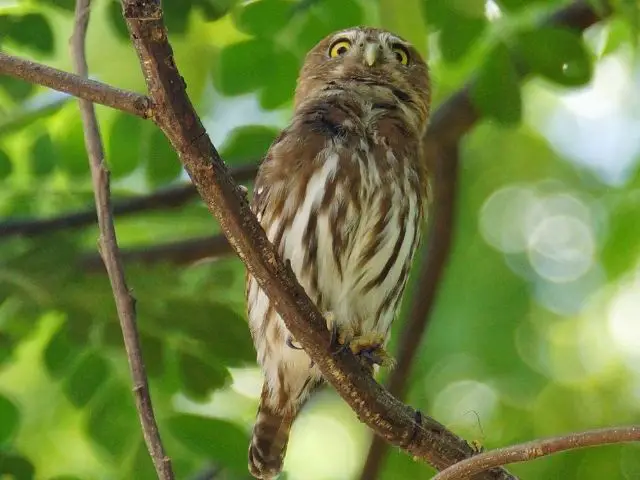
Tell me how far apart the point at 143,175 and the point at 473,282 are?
201cm

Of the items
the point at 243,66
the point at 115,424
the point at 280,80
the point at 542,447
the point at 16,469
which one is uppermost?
the point at 280,80

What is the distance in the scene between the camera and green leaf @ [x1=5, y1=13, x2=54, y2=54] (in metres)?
3.87

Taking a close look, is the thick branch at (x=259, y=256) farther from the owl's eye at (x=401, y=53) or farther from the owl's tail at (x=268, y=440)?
the owl's eye at (x=401, y=53)

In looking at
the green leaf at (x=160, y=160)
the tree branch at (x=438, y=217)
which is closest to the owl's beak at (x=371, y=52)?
the tree branch at (x=438, y=217)

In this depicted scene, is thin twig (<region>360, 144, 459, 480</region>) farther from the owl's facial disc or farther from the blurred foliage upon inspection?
the owl's facial disc

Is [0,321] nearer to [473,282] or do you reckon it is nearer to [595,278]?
[473,282]

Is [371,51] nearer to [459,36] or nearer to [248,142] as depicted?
[459,36]

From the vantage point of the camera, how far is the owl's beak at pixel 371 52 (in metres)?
4.16

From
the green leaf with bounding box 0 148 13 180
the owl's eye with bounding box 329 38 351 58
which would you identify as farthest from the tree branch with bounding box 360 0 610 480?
the green leaf with bounding box 0 148 13 180

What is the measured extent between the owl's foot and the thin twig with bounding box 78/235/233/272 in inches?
49.5

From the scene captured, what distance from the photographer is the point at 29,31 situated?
3875 millimetres

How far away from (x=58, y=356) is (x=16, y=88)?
3.30 feet

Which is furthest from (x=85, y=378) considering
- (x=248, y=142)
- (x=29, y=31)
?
(x=29, y=31)

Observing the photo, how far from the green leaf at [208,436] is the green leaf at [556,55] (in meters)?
1.69
